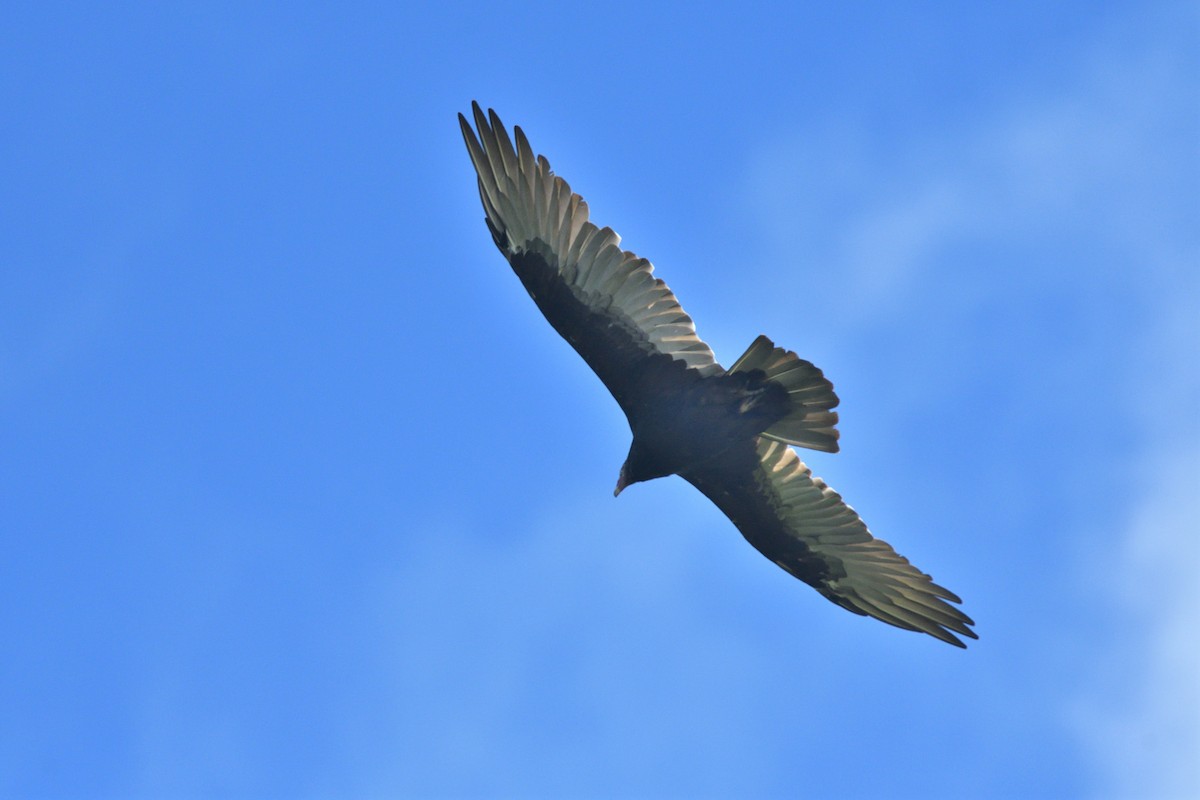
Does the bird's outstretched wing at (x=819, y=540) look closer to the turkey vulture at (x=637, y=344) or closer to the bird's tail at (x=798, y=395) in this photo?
the turkey vulture at (x=637, y=344)

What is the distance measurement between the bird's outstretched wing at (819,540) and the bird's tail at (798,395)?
59 centimetres

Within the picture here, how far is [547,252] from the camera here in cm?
1072

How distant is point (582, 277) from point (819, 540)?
10.5 ft

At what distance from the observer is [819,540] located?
12.1m

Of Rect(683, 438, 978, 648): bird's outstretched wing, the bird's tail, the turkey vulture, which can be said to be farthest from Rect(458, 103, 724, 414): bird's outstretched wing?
Rect(683, 438, 978, 648): bird's outstretched wing

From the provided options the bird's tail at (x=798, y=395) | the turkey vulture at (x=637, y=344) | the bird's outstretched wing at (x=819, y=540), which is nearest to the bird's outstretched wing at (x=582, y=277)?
the turkey vulture at (x=637, y=344)

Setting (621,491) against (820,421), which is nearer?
(820,421)

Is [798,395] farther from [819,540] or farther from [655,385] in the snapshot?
[819,540]

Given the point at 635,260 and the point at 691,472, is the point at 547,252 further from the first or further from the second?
the point at 691,472

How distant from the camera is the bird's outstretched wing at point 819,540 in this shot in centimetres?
1169

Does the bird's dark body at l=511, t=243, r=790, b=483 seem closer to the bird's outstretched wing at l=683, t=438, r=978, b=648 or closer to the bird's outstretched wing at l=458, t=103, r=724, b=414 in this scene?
the bird's outstretched wing at l=458, t=103, r=724, b=414

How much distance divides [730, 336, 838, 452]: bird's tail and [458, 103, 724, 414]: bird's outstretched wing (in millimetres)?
448

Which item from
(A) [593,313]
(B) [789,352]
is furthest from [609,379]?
(B) [789,352]

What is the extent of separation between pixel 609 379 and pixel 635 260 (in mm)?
975
